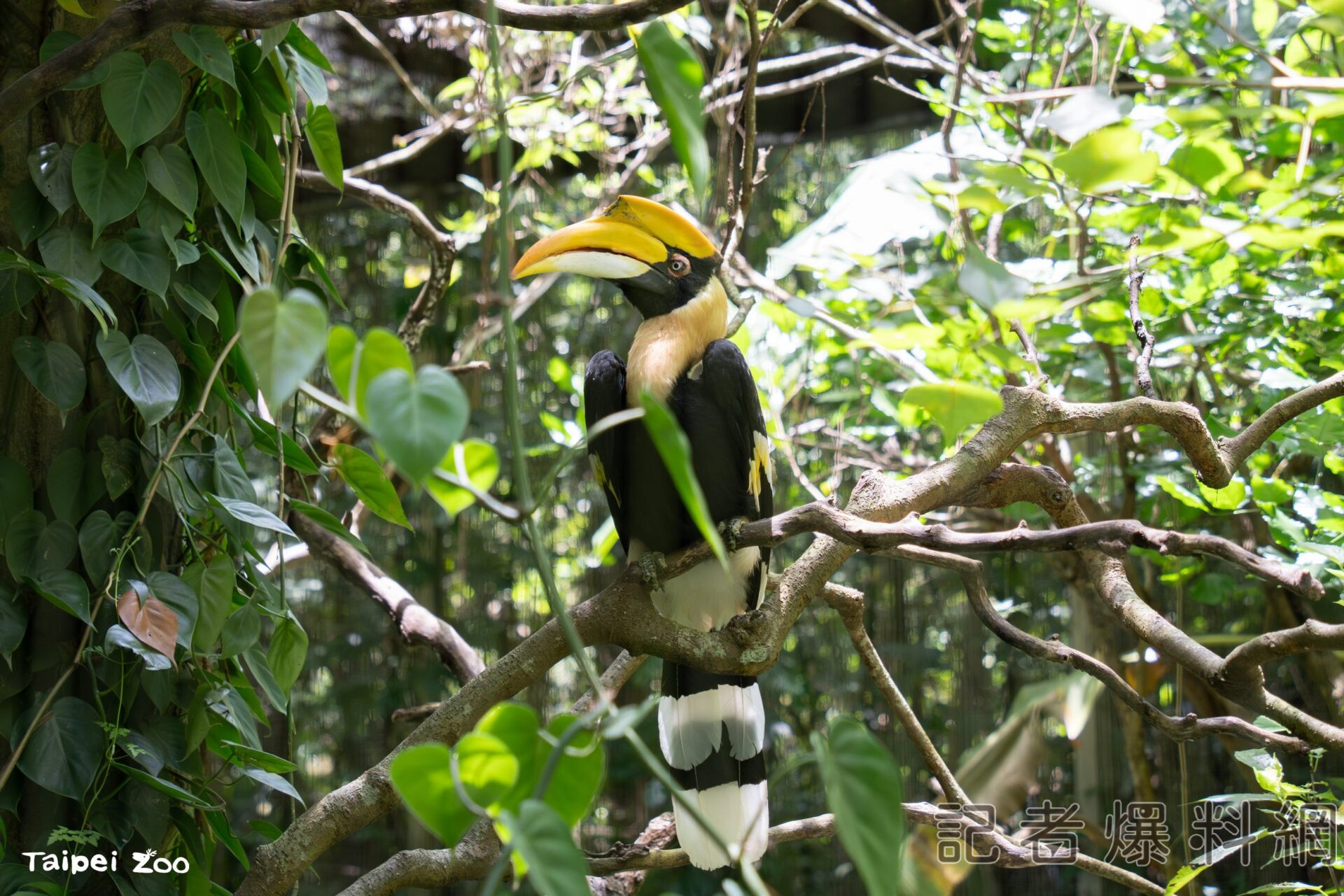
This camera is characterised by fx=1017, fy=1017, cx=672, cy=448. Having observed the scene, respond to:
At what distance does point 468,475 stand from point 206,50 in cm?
69

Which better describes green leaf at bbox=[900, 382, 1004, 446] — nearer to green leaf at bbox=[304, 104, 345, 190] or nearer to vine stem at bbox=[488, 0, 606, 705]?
vine stem at bbox=[488, 0, 606, 705]

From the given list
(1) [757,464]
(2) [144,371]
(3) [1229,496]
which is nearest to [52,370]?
(2) [144,371]

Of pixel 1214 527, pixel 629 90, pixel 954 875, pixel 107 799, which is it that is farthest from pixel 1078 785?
pixel 107 799

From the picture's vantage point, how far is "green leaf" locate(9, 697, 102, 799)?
35.4 inches

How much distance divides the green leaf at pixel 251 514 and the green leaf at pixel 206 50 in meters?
0.39

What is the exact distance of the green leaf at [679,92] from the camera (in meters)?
0.45

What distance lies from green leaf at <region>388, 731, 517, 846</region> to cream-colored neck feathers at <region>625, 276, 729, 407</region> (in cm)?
87

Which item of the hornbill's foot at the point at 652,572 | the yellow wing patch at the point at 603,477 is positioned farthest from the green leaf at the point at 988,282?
the yellow wing patch at the point at 603,477

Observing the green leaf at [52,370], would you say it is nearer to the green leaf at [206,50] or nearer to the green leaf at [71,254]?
the green leaf at [71,254]

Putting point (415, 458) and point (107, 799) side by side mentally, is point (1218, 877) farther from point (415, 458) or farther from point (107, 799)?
point (415, 458)

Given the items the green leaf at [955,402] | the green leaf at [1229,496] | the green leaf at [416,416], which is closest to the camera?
the green leaf at [416,416]

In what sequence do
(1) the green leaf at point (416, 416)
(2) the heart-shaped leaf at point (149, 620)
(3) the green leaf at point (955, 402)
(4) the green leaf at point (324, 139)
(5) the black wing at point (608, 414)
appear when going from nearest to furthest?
(1) the green leaf at point (416, 416) → (3) the green leaf at point (955, 402) → (2) the heart-shaped leaf at point (149, 620) → (4) the green leaf at point (324, 139) → (5) the black wing at point (608, 414)

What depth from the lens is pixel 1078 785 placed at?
2479mm

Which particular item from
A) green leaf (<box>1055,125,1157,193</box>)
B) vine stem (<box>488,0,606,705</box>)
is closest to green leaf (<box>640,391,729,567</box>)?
vine stem (<box>488,0,606,705</box>)
